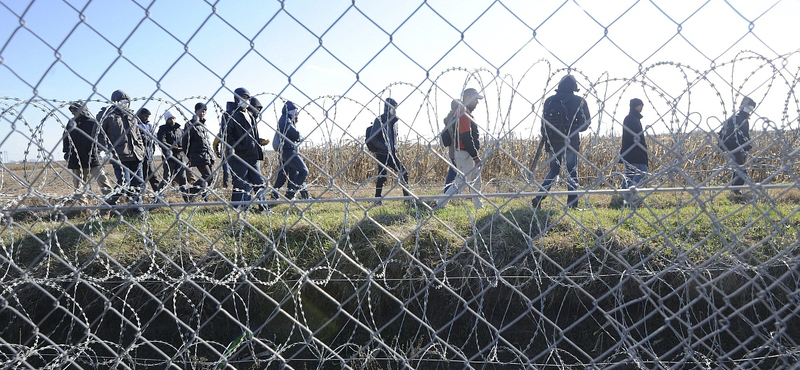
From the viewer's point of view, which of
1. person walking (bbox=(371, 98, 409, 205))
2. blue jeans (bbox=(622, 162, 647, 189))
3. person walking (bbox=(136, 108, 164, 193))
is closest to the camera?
person walking (bbox=(371, 98, 409, 205))

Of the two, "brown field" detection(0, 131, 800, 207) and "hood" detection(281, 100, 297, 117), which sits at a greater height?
"hood" detection(281, 100, 297, 117)

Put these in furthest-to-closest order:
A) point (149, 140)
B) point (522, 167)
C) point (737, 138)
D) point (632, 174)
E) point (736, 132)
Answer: point (632, 174) < point (737, 138) < point (149, 140) < point (736, 132) < point (522, 167)

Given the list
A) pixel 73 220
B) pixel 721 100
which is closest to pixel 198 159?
pixel 73 220

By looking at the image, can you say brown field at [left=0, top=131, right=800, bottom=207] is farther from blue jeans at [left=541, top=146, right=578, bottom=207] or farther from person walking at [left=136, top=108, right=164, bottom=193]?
person walking at [left=136, top=108, right=164, bottom=193]

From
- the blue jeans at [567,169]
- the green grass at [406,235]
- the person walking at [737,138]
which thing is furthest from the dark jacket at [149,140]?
the person walking at [737,138]

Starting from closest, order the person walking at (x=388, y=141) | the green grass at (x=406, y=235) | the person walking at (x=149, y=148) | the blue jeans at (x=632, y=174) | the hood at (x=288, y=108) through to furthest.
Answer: the person walking at (x=388, y=141), the person walking at (x=149, y=148), the blue jeans at (x=632, y=174), the hood at (x=288, y=108), the green grass at (x=406, y=235)

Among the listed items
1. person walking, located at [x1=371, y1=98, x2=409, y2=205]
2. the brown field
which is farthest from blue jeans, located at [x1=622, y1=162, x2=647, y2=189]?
person walking, located at [x1=371, y1=98, x2=409, y2=205]

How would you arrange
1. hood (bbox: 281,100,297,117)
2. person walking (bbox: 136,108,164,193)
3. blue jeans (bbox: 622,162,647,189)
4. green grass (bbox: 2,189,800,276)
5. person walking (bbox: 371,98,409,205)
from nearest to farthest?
person walking (bbox: 371,98,409,205) < person walking (bbox: 136,108,164,193) < blue jeans (bbox: 622,162,647,189) < hood (bbox: 281,100,297,117) < green grass (bbox: 2,189,800,276)

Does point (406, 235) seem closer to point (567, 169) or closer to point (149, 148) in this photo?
point (567, 169)

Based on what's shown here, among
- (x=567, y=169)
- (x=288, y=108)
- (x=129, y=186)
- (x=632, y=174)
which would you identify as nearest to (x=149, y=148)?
(x=129, y=186)

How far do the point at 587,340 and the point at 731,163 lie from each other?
2.39 metres

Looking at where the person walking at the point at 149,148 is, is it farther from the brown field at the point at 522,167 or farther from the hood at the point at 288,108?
the hood at the point at 288,108

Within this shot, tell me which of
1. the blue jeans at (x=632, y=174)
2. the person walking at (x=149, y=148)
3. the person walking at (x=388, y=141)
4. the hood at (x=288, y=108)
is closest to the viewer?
the person walking at (x=388, y=141)

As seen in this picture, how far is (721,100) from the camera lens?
2.13 metres
